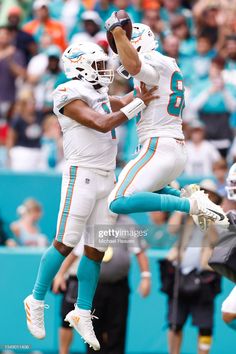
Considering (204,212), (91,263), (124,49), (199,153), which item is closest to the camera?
(124,49)

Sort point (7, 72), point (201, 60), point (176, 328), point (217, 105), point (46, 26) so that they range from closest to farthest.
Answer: point (176, 328) → point (217, 105) → point (201, 60) → point (7, 72) → point (46, 26)

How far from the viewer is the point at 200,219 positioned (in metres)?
9.87

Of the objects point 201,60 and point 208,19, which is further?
point 208,19

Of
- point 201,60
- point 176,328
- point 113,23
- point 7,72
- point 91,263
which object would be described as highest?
point 201,60

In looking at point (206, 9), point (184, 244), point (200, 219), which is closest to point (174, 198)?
point (200, 219)

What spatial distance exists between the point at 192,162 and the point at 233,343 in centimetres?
293

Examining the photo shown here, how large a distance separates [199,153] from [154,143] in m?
5.16

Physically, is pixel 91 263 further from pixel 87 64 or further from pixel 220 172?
pixel 220 172

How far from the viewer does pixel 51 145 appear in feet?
52.2

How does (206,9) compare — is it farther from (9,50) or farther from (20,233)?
(20,233)

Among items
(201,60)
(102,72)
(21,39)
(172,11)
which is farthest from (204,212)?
(21,39)

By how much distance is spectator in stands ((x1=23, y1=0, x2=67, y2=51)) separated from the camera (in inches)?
704

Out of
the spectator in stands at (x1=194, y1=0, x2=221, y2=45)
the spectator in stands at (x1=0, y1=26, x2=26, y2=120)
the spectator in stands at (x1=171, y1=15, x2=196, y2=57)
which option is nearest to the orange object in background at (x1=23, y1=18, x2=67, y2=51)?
the spectator in stands at (x1=0, y1=26, x2=26, y2=120)

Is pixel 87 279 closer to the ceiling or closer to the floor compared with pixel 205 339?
closer to the ceiling
